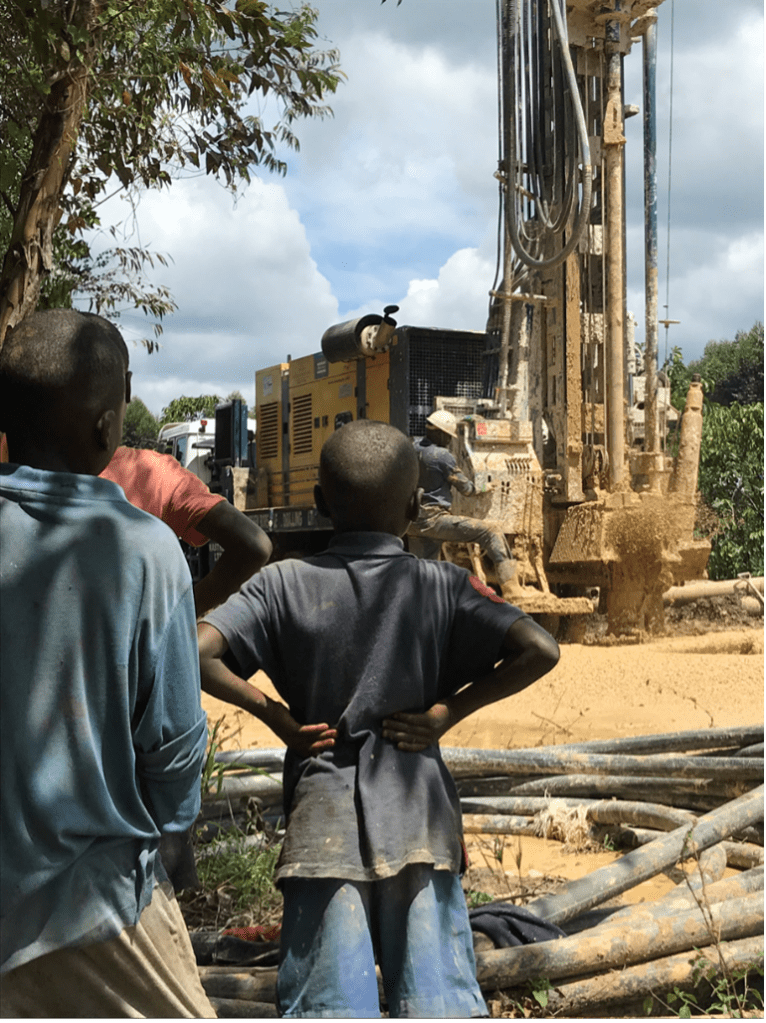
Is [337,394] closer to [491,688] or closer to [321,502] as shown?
[321,502]

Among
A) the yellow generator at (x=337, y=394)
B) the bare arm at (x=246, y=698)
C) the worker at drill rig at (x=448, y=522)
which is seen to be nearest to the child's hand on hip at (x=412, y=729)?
the bare arm at (x=246, y=698)

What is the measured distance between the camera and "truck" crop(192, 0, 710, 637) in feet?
37.4

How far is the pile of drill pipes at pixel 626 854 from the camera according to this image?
2.87 meters

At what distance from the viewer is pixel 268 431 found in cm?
1620

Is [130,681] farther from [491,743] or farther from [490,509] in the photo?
[490,509]

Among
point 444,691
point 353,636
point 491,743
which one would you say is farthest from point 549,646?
point 491,743

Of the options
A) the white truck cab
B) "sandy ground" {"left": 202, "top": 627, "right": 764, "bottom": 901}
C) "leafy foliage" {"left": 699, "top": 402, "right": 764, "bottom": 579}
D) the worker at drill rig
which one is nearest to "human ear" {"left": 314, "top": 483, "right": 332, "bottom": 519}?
"sandy ground" {"left": 202, "top": 627, "right": 764, "bottom": 901}

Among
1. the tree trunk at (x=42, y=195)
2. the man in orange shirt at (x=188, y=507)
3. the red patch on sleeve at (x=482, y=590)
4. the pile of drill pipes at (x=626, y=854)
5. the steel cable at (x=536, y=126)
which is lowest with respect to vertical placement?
the pile of drill pipes at (x=626, y=854)

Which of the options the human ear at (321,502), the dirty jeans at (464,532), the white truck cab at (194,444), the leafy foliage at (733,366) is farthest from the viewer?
the leafy foliage at (733,366)

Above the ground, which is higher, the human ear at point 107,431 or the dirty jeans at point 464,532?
the human ear at point 107,431

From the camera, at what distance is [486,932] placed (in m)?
2.97

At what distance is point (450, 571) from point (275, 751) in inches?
101

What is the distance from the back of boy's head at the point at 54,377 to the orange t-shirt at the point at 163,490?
709mm

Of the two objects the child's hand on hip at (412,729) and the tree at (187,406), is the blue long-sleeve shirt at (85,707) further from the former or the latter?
the tree at (187,406)
